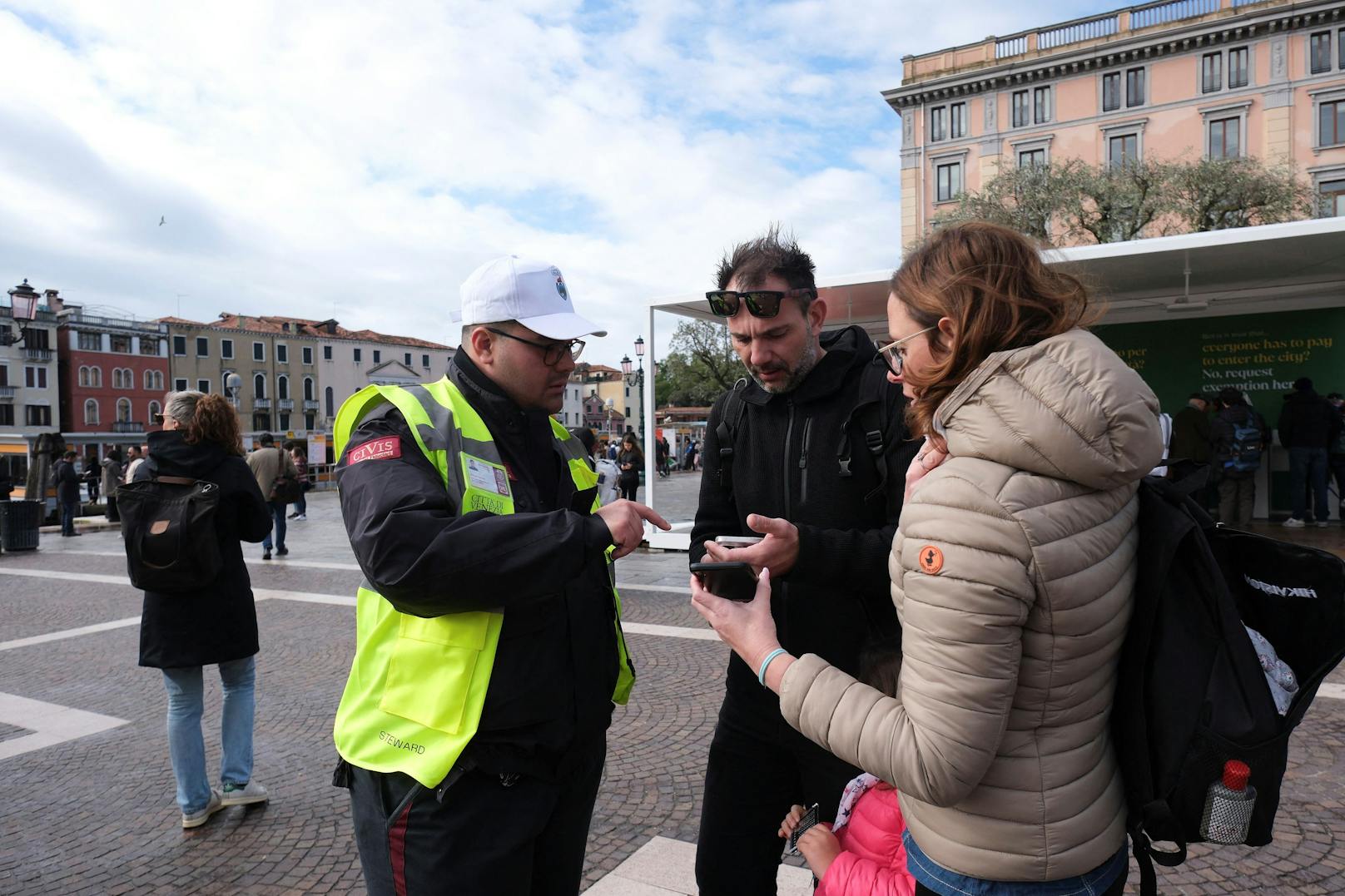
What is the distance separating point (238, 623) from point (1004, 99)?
162ft

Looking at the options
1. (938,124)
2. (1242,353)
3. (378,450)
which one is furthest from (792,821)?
(938,124)

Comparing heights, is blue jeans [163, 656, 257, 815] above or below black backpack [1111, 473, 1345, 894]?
below

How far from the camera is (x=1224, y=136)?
40.1 meters

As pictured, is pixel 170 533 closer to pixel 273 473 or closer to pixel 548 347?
pixel 548 347

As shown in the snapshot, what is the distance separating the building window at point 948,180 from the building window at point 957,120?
5.05ft

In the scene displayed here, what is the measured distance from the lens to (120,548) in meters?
14.6

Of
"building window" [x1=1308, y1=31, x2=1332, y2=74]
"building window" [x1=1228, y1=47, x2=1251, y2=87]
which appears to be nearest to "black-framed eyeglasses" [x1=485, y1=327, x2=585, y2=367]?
"building window" [x1=1308, y1=31, x2=1332, y2=74]

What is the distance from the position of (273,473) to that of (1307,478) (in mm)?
13949

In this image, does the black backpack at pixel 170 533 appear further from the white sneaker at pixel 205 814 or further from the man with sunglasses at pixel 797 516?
the man with sunglasses at pixel 797 516

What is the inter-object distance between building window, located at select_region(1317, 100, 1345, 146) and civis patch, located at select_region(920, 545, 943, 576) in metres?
47.8

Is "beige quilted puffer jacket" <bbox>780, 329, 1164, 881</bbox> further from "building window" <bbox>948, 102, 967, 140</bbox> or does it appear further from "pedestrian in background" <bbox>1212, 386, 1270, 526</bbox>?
"building window" <bbox>948, 102, 967, 140</bbox>

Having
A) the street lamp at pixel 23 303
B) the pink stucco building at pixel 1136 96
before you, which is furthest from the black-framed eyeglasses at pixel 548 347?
the pink stucco building at pixel 1136 96

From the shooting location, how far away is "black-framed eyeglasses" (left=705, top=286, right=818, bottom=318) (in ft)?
7.79

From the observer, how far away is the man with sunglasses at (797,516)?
83.4 inches
